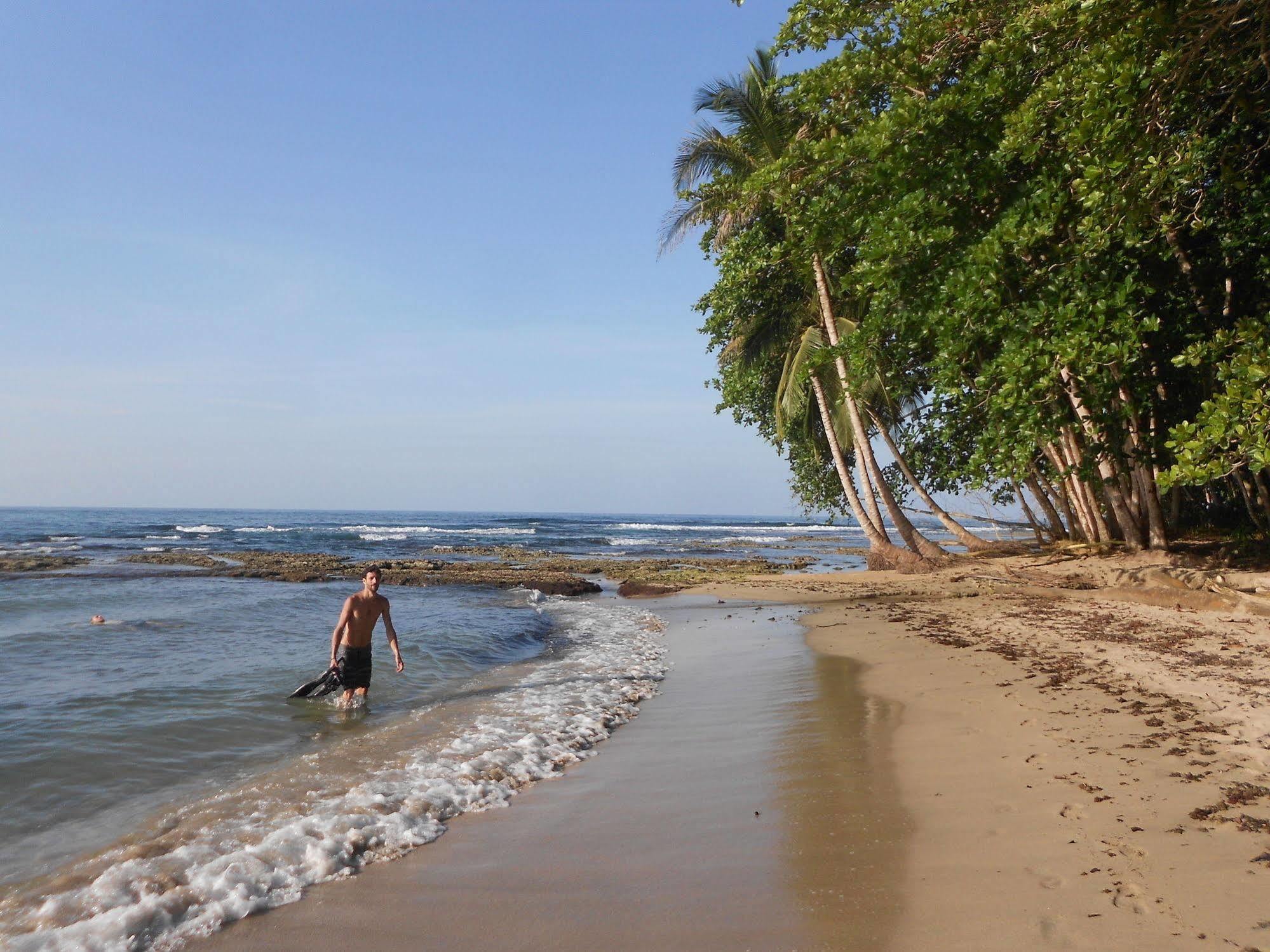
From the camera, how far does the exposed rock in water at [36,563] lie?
23000mm

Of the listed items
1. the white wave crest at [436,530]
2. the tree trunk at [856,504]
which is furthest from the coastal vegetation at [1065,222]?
the white wave crest at [436,530]

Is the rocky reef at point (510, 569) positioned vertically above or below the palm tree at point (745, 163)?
below

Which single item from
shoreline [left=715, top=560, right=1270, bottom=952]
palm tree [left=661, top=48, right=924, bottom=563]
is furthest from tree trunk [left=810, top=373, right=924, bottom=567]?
shoreline [left=715, top=560, right=1270, bottom=952]

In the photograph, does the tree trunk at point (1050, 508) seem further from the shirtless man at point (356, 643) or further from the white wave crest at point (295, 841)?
the shirtless man at point (356, 643)

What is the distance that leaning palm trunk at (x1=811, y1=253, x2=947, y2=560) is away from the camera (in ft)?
52.2

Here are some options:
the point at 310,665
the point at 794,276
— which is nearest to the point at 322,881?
the point at 310,665

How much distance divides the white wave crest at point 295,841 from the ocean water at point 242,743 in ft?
0.04

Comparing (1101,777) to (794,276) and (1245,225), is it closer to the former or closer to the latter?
(1245,225)

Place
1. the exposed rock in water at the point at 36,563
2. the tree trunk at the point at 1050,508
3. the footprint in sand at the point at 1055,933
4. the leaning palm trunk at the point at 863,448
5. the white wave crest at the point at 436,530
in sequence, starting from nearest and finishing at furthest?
the footprint in sand at the point at 1055,933, the leaning palm trunk at the point at 863,448, the tree trunk at the point at 1050,508, the exposed rock in water at the point at 36,563, the white wave crest at the point at 436,530

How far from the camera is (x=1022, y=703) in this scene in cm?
566

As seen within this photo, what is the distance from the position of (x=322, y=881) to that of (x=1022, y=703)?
4896 millimetres

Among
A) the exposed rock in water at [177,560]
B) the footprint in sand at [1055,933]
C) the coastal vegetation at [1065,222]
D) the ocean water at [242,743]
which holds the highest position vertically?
the coastal vegetation at [1065,222]

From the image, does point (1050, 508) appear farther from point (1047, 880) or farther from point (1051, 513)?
point (1047, 880)

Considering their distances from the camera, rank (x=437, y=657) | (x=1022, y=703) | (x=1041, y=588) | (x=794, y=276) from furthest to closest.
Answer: (x=794, y=276), (x=1041, y=588), (x=437, y=657), (x=1022, y=703)
